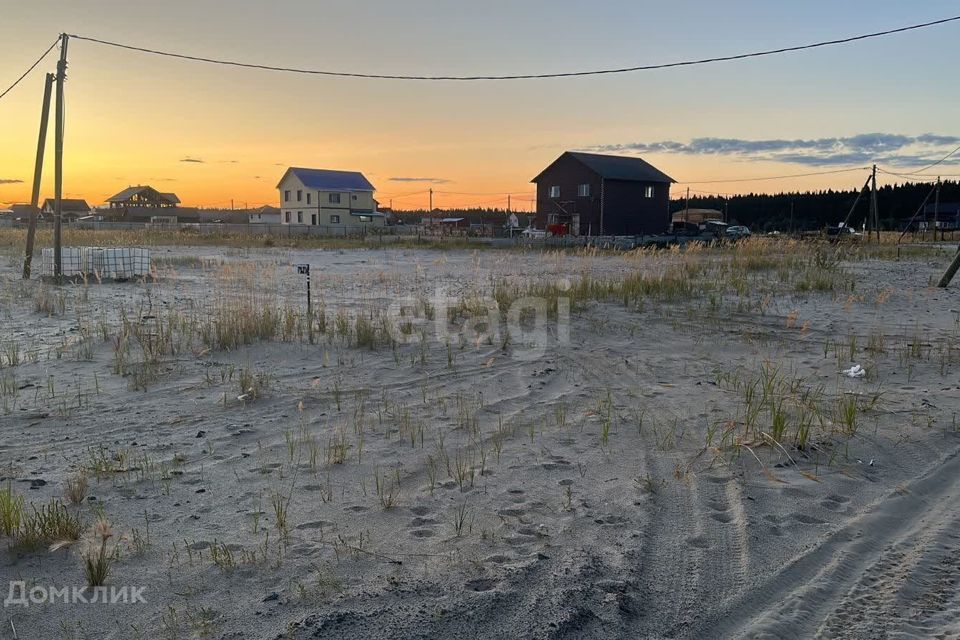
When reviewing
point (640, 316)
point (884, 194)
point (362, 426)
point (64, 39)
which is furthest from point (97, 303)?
point (884, 194)

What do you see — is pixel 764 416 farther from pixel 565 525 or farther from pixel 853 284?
pixel 853 284

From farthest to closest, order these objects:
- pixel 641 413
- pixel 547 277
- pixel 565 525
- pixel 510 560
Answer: pixel 547 277 → pixel 641 413 → pixel 565 525 → pixel 510 560

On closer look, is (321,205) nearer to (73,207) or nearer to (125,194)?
(125,194)

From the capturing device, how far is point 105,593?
3023mm

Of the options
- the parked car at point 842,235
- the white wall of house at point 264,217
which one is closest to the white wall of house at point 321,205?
the white wall of house at point 264,217

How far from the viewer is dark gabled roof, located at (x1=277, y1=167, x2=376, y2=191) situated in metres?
69.8

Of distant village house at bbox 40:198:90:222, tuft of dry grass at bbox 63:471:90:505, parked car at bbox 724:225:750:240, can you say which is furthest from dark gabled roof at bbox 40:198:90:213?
tuft of dry grass at bbox 63:471:90:505

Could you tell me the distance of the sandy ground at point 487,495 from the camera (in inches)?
115

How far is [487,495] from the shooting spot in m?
4.09

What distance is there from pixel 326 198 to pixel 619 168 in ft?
109

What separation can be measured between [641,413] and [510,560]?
2822 millimetres

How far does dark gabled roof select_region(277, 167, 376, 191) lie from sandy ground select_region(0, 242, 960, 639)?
64.4 metres

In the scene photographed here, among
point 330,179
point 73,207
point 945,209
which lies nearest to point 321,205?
point 330,179

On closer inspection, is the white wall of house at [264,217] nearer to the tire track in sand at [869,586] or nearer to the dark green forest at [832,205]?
the dark green forest at [832,205]
